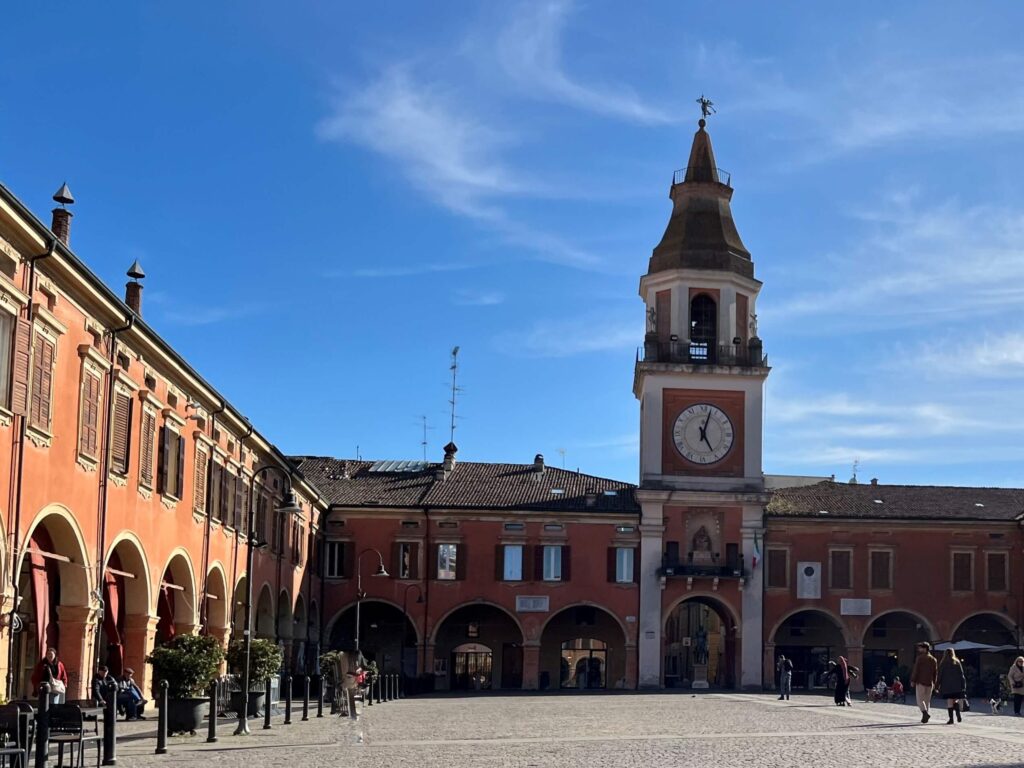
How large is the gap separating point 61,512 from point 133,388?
→ 496cm

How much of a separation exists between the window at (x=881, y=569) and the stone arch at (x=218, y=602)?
2760cm

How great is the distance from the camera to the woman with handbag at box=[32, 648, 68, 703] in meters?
22.4

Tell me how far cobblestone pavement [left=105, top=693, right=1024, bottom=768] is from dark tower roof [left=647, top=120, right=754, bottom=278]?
25.7 meters

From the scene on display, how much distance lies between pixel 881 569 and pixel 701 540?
6942 millimetres

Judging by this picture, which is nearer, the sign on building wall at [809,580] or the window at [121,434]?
the window at [121,434]

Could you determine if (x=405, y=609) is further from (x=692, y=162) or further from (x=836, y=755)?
(x=836, y=755)

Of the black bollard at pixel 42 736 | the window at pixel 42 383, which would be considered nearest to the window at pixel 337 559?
the window at pixel 42 383

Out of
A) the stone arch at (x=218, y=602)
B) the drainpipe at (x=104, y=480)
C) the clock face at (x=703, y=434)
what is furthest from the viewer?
the clock face at (x=703, y=434)

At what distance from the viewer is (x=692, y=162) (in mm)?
58438

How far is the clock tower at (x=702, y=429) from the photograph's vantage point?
5384 centimetres

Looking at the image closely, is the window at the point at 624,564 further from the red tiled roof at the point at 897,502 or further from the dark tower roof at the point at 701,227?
the dark tower roof at the point at 701,227

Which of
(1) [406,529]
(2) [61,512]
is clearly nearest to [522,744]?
(2) [61,512]

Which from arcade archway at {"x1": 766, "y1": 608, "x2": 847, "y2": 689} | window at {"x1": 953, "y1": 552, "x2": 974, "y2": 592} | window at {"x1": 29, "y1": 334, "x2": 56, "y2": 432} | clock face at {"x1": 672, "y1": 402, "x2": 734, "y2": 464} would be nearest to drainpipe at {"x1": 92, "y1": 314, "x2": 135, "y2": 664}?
window at {"x1": 29, "y1": 334, "x2": 56, "y2": 432}

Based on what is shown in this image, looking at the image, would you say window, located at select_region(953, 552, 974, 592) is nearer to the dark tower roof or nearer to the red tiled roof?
the red tiled roof
